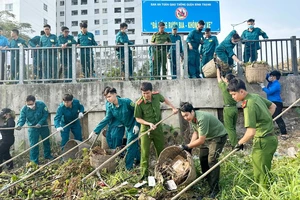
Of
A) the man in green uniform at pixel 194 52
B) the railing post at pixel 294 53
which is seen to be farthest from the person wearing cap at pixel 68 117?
the railing post at pixel 294 53

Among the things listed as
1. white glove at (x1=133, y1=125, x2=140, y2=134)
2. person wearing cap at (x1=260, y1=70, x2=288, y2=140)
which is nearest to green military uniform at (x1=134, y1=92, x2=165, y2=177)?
white glove at (x1=133, y1=125, x2=140, y2=134)

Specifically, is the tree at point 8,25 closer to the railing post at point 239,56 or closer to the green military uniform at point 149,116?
the railing post at point 239,56

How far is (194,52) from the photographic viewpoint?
24.8 ft

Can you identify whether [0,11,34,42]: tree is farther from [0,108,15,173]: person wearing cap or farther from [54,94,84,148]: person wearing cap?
[54,94,84,148]: person wearing cap

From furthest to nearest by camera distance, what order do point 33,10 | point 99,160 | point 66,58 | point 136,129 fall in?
point 33,10 → point 66,58 → point 136,129 → point 99,160

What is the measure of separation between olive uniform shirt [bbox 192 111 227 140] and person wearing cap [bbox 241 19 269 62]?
3323 mm

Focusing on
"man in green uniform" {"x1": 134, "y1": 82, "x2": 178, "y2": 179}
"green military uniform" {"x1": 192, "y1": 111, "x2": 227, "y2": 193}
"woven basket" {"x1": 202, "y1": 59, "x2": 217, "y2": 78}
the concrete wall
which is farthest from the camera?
the concrete wall

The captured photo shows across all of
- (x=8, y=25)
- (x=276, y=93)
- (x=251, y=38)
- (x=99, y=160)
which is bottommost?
(x=99, y=160)

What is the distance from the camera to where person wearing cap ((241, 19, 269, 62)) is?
24.2ft

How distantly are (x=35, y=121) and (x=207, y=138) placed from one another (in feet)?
12.5

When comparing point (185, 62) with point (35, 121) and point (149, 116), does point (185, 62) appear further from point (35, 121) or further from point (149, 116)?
point (35, 121)

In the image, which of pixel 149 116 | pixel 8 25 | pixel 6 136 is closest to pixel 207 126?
pixel 149 116

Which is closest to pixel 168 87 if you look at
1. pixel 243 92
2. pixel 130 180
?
pixel 130 180

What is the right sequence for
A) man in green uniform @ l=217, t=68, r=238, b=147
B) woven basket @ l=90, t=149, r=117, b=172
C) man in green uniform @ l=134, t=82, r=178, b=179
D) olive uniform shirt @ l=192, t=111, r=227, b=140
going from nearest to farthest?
olive uniform shirt @ l=192, t=111, r=227, b=140 → man in green uniform @ l=134, t=82, r=178, b=179 → woven basket @ l=90, t=149, r=117, b=172 → man in green uniform @ l=217, t=68, r=238, b=147
